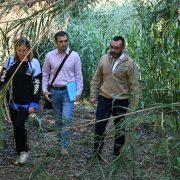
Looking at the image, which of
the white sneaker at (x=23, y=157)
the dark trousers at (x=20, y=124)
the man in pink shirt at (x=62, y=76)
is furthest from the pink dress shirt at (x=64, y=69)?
the white sneaker at (x=23, y=157)

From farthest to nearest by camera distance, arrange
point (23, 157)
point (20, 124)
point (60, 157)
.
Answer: point (23, 157), point (20, 124), point (60, 157)

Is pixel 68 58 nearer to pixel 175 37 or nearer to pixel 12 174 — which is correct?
pixel 12 174

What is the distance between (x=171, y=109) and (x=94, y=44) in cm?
797

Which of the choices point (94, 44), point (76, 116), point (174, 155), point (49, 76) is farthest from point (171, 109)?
point (94, 44)

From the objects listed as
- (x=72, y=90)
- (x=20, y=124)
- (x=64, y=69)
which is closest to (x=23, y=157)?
(x=20, y=124)

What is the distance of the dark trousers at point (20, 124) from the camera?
5.52 metres

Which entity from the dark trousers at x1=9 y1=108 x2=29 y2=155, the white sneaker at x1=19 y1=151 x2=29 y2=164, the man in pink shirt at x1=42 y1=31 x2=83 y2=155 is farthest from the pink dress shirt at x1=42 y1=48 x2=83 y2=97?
the white sneaker at x1=19 y1=151 x2=29 y2=164

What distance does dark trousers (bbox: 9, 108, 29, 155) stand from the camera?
18.1ft

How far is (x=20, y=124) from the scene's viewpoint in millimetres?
5531

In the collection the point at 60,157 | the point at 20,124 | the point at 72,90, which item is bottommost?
the point at 60,157

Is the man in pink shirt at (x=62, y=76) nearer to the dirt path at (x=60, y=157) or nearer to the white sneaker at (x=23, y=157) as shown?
the dirt path at (x=60, y=157)

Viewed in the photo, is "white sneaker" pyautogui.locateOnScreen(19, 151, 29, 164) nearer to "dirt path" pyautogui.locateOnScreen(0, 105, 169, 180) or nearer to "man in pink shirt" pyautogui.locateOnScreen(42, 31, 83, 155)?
"dirt path" pyautogui.locateOnScreen(0, 105, 169, 180)

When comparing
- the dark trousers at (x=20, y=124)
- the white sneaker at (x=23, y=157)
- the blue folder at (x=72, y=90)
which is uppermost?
the blue folder at (x=72, y=90)

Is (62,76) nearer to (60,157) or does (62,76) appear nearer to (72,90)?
(72,90)
